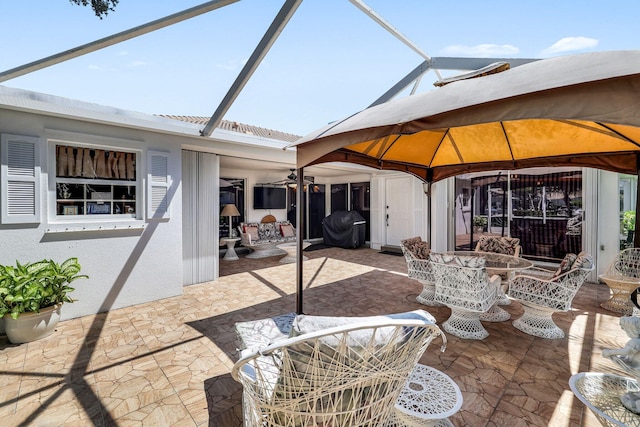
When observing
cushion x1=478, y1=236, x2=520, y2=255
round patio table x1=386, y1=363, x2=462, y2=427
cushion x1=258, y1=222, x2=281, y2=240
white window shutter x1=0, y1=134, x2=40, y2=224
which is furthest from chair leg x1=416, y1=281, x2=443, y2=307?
white window shutter x1=0, y1=134, x2=40, y2=224

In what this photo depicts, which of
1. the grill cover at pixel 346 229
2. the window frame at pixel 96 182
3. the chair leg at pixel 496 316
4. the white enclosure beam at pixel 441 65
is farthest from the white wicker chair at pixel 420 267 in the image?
the grill cover at pixel 346 229

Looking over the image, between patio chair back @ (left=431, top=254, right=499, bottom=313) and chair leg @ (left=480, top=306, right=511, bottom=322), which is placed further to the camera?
chair leg @ (left=480, top=306, right=511, bottom=322)

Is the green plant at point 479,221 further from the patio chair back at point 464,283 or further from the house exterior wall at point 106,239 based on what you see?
the house exterior wall at point 106,239

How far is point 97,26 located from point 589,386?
473 centimetres

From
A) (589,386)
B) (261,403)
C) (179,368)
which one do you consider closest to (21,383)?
(179,368)

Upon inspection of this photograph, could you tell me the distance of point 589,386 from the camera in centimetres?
160

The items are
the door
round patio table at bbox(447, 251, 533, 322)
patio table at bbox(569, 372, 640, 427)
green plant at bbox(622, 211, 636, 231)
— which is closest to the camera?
patio table at bbox(569, 372, 640, 427)

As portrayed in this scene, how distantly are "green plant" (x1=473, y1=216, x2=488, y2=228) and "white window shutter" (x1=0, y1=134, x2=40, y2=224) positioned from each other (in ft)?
29.0

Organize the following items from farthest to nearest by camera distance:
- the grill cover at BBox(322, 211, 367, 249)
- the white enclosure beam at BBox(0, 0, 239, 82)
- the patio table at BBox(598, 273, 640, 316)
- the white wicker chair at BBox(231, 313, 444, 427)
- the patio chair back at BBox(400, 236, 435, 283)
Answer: the grill cover at BBox(322, 211, 367, 249) → the patio chair back at BBox(400, 236, 435, 283) → the patio table at BBox(598, 273, 640, 316) → the white enclosure beam at BBox(0, 0, 239, 82) → the white wicker chair at BBox(231, 313, 444, 427)

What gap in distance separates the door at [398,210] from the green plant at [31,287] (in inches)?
295

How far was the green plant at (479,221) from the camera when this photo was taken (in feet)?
24.3

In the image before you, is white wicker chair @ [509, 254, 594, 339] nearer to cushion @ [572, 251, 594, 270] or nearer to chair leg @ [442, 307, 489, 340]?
cushion @ [572, 251, 594, 270]

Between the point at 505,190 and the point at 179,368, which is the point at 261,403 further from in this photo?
the point at 505,190

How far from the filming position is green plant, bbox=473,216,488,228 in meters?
7.41
